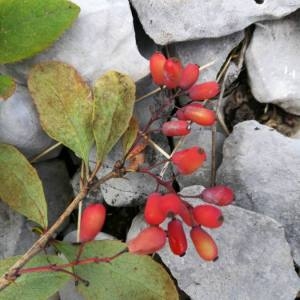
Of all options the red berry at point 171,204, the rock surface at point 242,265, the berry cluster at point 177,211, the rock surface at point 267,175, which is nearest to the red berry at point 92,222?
the berry cluster at point 177,211

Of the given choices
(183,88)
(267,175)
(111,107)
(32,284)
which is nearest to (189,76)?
(183,88)

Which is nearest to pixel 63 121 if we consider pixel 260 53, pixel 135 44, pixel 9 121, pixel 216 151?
pixel 9 121

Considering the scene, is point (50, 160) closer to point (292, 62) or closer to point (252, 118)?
point (252, 118)

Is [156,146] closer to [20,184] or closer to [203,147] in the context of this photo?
[203,147]

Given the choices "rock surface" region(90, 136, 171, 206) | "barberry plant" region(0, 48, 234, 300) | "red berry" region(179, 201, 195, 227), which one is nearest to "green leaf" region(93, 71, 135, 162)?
"barberry plant" region(0, 48, 234, 300)

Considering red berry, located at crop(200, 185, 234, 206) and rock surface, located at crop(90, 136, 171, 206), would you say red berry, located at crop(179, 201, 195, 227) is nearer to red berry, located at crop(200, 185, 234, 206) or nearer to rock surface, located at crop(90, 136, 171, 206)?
red berry, located at crop(200, 185, 234, 206)

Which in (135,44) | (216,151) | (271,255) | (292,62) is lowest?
(271,255)

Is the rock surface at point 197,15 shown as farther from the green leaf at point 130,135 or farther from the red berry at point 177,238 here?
the red berry at point 177,238
